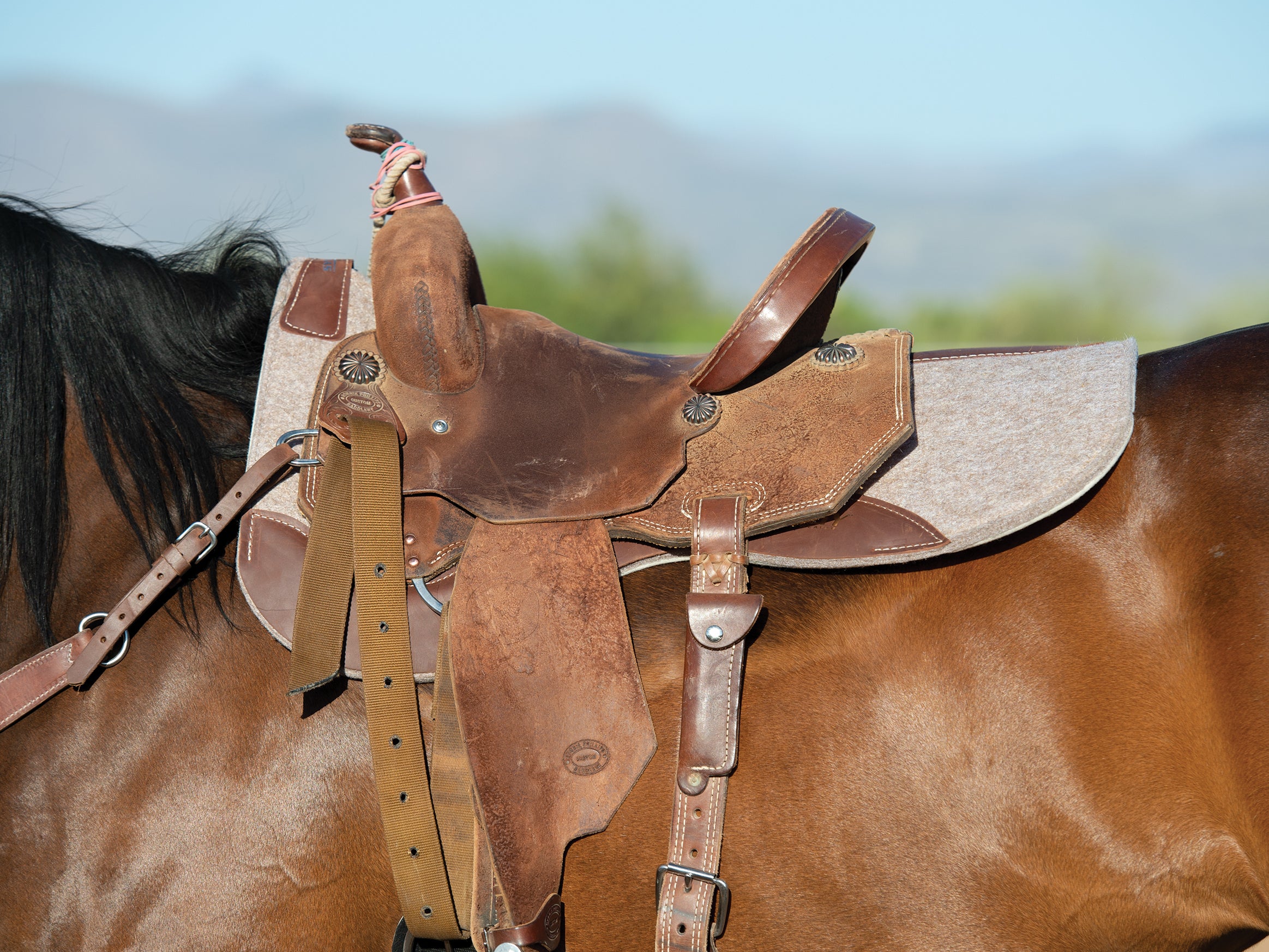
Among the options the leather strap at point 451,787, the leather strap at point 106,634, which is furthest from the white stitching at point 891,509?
the leather strap at point 106,634

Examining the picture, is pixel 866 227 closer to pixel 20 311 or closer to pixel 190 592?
pixel 190 592

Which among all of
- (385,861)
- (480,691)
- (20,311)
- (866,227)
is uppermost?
(866,227)

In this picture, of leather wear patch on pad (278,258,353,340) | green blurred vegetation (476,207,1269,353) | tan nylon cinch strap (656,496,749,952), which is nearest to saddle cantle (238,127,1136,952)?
tan nylon cinch strap (656,496,749,952)

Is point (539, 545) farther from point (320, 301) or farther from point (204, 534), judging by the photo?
point (320, 301)

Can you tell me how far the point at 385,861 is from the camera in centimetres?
131

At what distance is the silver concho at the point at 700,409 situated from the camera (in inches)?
54.1

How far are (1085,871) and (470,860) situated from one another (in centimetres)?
87

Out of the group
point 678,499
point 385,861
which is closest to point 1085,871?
point 678,499

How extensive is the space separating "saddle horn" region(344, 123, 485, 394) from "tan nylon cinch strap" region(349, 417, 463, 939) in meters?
0.19

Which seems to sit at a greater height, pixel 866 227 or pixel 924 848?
pixel 866 227

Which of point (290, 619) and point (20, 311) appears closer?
point (290, 619)

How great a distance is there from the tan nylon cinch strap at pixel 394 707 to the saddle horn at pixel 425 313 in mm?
195

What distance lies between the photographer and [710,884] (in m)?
1.20

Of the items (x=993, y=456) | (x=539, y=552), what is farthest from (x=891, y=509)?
(x=539, y=552)
